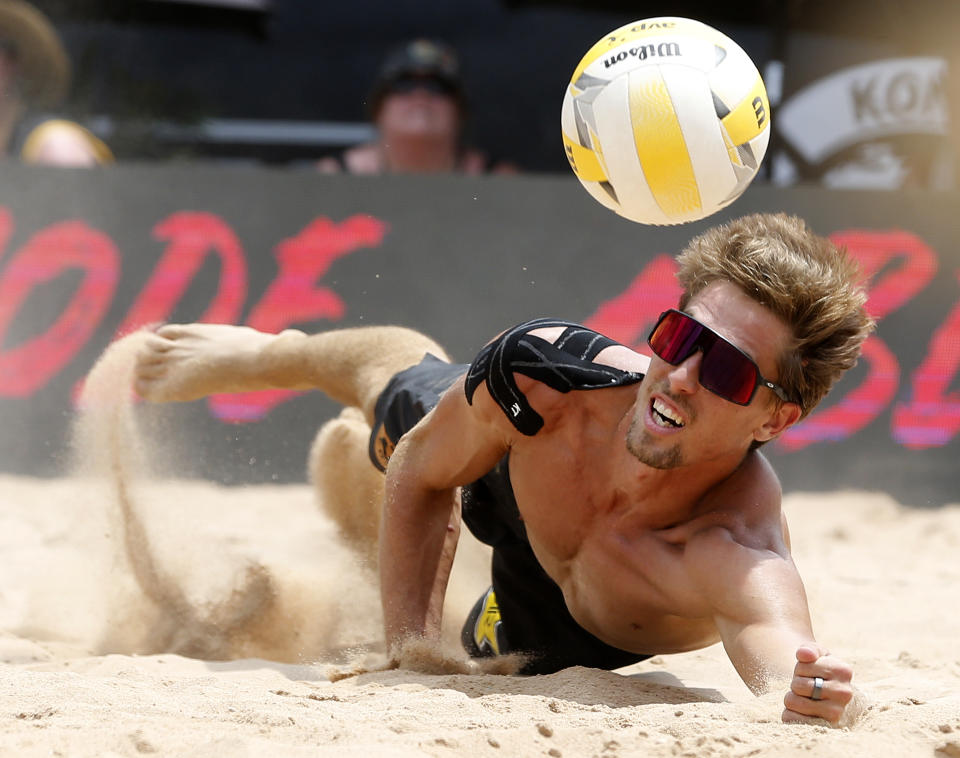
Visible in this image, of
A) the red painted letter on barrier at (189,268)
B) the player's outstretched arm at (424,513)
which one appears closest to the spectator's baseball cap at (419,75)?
the red painted letter on barrier at (189,268)

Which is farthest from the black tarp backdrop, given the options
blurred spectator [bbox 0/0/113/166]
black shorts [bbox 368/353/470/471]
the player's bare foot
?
black shorts [bbox 368/353/470/471]

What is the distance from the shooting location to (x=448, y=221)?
6.16 m

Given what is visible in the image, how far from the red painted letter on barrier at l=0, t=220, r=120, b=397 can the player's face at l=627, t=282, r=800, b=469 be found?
3.99 metres

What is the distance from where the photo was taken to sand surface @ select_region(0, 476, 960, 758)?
2143 mm

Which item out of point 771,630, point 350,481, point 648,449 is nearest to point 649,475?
point 648,449

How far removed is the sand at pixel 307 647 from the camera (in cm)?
215

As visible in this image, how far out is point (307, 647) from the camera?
3.66 metres

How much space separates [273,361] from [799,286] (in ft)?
6.75

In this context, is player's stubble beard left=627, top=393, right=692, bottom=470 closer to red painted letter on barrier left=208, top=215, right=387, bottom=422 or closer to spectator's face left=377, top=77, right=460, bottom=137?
red painted letter on barrier left=208, top=215, right=387, bottom=422

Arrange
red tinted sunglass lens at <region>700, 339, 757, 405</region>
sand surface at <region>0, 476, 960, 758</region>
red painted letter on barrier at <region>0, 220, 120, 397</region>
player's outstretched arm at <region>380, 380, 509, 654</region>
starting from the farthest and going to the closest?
red painted letter on barrier at <region>0, 220, 120, 397</region>
player's outstretched arm at <region>380, 380, 509, 654</region>
red tinted sunglass lens at <region>700, 339, 757, 405</region>
sand surface at <region>0, 476, 960, 758</region>

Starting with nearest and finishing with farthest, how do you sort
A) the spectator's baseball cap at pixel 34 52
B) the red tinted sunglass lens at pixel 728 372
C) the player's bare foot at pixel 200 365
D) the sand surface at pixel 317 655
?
the sand surface at pixel 317 655
the red tinted sunglass lens at pixel 728 372
the player's bare foot at pixel 200 365
the spectator's baseball cap at pixel 34 52

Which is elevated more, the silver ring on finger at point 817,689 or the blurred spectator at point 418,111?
the blurred spectator at point 418,111

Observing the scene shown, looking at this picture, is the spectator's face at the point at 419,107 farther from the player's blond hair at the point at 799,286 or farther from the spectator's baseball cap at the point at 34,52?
the player's blond hair at the point at 799,286

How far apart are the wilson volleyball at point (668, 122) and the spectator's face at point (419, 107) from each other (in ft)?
12.0
